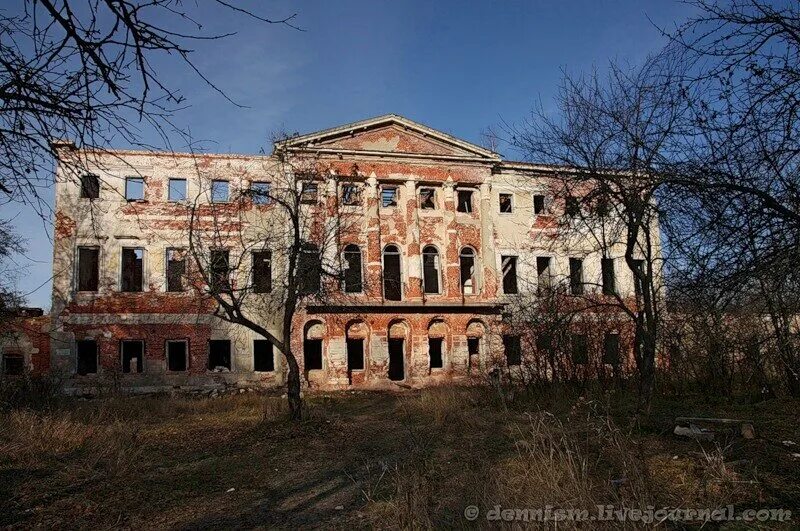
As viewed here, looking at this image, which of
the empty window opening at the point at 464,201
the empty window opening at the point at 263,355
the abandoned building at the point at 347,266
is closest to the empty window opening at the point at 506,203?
the abandoned building at the point at 347,266

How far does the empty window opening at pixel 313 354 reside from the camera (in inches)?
970

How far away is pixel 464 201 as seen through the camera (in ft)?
90.4

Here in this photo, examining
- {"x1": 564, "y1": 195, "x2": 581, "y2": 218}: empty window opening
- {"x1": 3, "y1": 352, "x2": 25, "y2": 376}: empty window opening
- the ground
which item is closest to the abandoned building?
{"x1": 3, "y1": 352, "x2": 25, "y2": 376}: empty window opening

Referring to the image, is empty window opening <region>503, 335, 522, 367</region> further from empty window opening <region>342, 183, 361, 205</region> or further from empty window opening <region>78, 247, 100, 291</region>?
empty window opening <region>78, 247, 100, 291</region>

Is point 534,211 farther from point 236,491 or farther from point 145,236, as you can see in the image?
point 236,491

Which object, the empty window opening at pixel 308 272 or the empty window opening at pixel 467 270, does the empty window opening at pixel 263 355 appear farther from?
the empty window opening at pixel 308 272

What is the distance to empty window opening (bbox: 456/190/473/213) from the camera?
89.8 feet

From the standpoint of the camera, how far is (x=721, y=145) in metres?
5.02

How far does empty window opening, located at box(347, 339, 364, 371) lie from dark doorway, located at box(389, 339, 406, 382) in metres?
1.85

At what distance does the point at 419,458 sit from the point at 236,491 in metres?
2.52

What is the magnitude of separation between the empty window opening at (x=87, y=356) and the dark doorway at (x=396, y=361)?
12.7 meters

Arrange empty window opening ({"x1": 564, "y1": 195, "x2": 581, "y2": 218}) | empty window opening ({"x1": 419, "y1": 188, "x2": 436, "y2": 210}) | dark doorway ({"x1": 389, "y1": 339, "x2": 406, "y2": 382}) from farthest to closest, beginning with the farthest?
empty window opening ({"x1": 419, "y1": 188, "x2": 436, "y2": 210}) < dark doorway ({"x1": 389, "y1": 339, "x2": 406, "y2": 382}) < empty window opening ({"x1": 564, "y1": 195, "x2": 581, "y2": 218})

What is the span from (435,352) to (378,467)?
17671mm

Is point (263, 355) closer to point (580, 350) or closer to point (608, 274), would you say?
point (580, 350)
